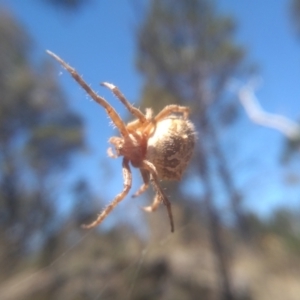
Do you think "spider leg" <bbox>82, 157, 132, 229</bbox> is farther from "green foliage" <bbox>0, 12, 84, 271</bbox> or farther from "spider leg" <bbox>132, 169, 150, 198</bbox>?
"green foliage" <bbox>0, 12, 84, 271</bbox>

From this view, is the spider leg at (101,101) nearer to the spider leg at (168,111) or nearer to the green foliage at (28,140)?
the spider leg at (168,111)

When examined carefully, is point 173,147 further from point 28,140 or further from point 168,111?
point 28,140

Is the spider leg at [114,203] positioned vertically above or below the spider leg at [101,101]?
below

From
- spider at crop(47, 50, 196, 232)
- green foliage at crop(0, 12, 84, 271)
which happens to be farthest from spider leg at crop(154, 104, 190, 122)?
green foliage at crop(0, 12, 84, 271)

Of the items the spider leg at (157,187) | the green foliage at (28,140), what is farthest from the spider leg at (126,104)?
the green foliage at (28,140)

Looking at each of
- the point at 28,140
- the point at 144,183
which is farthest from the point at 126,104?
the point at 28,140

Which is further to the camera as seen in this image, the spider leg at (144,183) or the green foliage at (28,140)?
the green foliage at (28,140)
